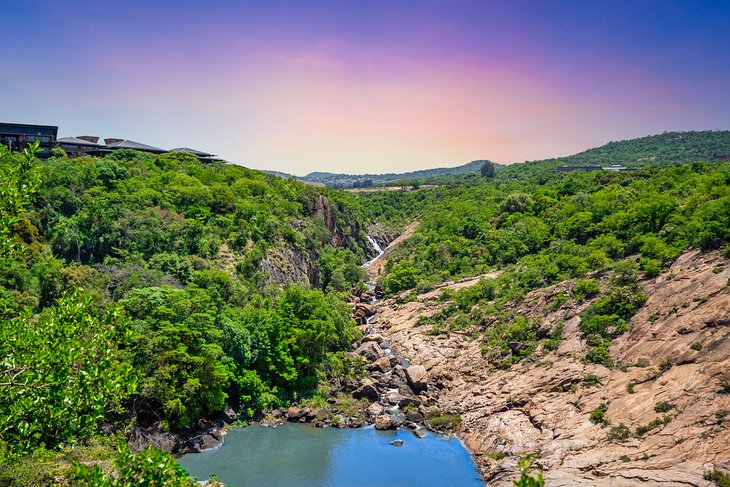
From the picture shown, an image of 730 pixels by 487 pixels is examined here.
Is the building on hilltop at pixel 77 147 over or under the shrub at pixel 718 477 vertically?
over

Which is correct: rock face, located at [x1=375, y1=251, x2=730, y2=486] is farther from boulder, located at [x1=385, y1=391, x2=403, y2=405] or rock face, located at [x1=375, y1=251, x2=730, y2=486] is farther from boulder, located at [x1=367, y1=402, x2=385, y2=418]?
boulder, located at [x1=367, y1=402, x2=385, y2=418]

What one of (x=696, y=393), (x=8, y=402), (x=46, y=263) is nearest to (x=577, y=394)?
(x=696, y=393)

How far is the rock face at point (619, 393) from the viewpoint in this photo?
26734 mm

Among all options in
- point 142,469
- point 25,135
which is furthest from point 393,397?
point 25,135

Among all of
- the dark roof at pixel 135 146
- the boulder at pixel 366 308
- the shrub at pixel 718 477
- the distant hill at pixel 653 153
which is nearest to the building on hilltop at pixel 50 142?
the dark roof at pixel 135 146

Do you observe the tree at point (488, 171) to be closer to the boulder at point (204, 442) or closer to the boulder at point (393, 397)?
the boulder at point (393, 397)

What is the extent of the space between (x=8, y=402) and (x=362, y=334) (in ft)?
150

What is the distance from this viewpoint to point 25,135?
6600 centimetres

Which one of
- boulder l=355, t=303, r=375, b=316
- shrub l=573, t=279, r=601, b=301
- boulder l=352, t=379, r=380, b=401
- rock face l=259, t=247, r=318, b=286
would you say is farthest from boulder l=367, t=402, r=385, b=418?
boulder l=355, t=303, r=375, b=316

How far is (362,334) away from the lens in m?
56.0

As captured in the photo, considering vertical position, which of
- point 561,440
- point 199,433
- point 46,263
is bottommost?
point 199,433

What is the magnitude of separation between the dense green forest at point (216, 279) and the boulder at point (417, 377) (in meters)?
5.78

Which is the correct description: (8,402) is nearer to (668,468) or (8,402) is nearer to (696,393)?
(668,468)

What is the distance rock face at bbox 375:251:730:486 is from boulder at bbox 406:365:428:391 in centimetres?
12
